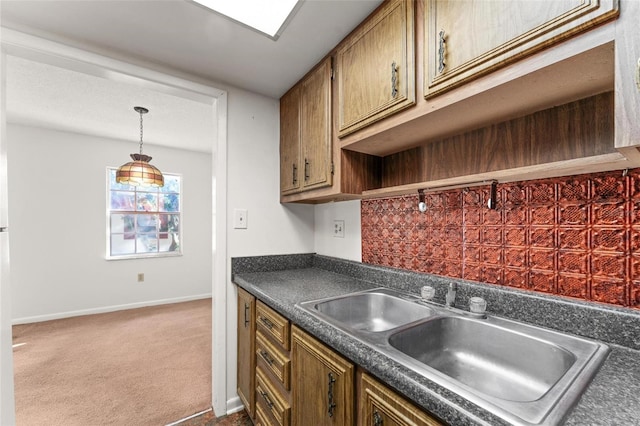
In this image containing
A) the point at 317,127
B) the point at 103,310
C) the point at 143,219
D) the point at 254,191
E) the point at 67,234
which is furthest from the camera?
the point at 143,219

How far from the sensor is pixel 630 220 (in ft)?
2.66

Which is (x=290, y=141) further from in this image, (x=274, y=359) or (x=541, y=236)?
(x=541, y=236)

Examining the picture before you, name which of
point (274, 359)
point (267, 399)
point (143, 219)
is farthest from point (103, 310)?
point (274, 359)

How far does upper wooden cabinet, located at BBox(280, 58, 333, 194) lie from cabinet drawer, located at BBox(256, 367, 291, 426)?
3.46 ft

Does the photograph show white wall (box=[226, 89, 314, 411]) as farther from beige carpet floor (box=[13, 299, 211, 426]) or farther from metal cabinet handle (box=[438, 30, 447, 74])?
metal cabinet handle (box=[438, 30, 447, 74])

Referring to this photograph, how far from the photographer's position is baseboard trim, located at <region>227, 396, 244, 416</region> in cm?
177

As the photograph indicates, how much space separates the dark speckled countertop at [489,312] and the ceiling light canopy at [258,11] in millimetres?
1269

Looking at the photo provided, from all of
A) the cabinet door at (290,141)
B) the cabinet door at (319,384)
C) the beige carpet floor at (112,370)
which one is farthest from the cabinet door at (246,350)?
the cabinet door at (290,141)

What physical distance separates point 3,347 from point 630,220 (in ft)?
8.07

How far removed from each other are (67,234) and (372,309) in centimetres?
412

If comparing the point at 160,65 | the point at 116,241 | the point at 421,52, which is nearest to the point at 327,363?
the point at 421,52

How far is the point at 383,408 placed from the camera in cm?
71

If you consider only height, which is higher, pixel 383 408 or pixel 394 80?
pixel 394 80

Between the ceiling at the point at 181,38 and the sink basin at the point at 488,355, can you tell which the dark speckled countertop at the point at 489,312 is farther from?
the ceiling at the point at 181,38
